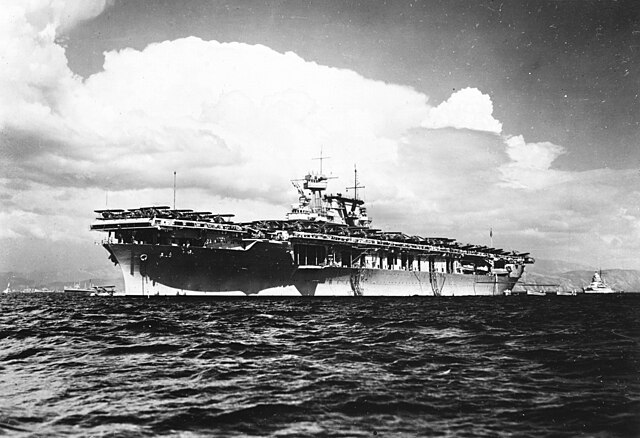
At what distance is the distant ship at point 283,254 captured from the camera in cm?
3925

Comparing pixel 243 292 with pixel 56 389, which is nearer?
pixel 56 389

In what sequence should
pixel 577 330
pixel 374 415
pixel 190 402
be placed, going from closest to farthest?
pixel 374 415 < pixel 190 402 < pixel 577 330

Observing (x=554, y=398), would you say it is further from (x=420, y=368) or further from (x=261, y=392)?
(x=261, y=392)

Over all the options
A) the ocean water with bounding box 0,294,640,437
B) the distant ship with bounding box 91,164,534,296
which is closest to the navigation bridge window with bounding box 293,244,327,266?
the distant ship with bounding box 91,164,534,296

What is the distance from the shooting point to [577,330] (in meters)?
18.1

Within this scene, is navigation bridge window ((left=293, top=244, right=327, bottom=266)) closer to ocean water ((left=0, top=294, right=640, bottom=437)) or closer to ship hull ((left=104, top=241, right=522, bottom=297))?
ship hull ((left=104, top=241, right=522, bottom=297))

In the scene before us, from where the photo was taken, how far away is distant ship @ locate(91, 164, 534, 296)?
39250mm

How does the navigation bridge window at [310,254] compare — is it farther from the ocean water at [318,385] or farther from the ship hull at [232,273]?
the ocean water at [318,385]

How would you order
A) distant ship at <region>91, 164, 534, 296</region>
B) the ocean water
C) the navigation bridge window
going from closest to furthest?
the ocean water → distant ship at <region>91, 164, 534, 296</region> → the navigation bridge window

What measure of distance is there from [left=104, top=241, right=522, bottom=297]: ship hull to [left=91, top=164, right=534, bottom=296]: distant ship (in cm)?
7

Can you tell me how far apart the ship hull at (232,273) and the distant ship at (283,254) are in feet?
0.23

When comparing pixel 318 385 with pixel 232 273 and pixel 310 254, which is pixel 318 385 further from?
pixel 310 254

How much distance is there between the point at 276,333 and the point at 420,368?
6895 millimetres

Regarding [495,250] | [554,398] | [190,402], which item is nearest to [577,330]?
[554,398]
